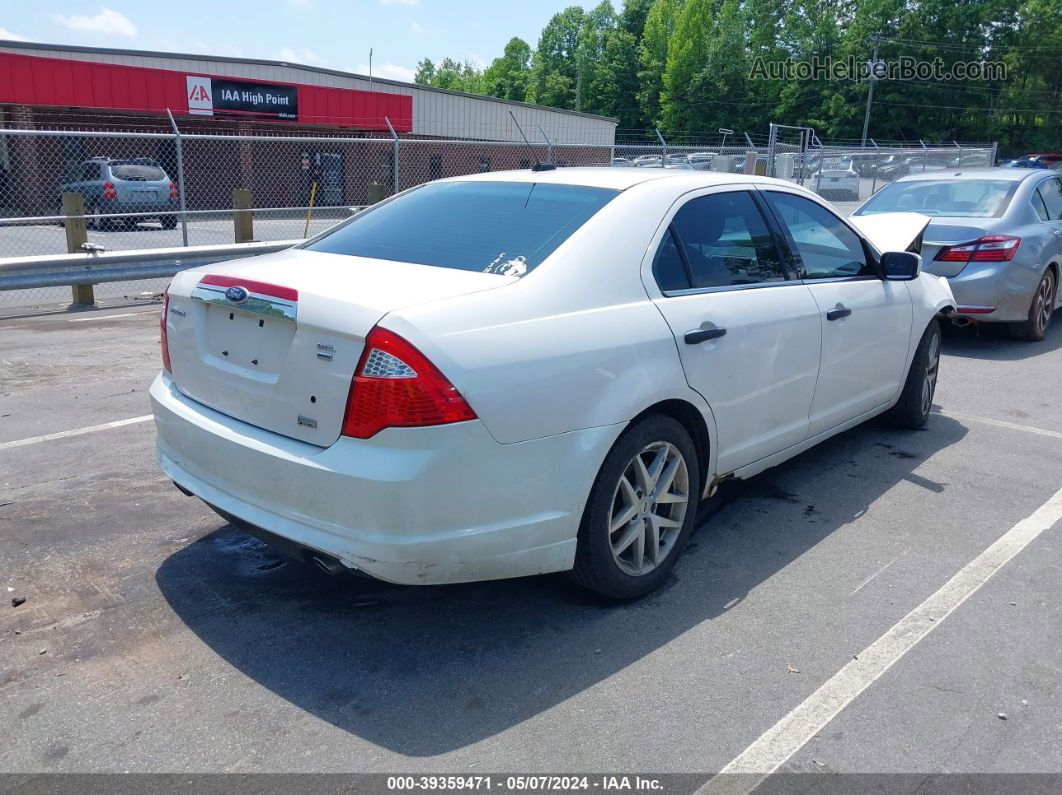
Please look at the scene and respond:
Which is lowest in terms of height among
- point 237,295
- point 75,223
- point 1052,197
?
point 75,223

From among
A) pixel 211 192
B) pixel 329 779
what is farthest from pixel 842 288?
pixel 211 192

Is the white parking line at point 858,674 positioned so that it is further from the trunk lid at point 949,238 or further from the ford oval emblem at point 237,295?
the trunk lid at point 949,238

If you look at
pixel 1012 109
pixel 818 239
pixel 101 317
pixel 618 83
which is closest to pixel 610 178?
pixel 818 239

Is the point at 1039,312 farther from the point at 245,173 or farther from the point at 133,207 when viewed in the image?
the point at 245,173

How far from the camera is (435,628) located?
131 inches

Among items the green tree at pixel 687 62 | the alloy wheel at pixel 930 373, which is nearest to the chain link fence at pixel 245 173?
the alloy wheel at pixel 930 373

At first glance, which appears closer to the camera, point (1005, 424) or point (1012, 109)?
point (1005, 424)

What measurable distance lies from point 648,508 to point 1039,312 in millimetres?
6808

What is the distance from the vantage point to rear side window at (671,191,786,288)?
384 cm


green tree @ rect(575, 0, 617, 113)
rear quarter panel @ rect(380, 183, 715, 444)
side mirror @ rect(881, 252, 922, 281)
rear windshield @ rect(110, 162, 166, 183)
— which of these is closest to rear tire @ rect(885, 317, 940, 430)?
side mirror @ rect(881, 252, 922, 281)

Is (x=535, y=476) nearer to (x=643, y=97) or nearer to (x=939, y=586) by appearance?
(x=939, y=586)

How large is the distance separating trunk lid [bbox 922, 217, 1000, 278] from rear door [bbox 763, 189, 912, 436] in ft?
10.7

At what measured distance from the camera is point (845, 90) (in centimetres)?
6512

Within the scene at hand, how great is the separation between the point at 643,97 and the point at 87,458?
89086 mm
